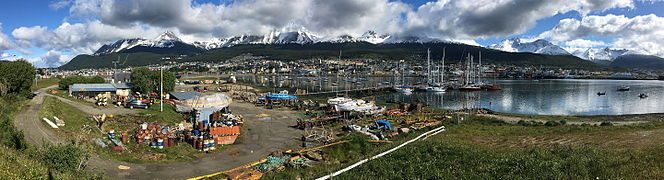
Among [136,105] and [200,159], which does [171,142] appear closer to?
[200,159]

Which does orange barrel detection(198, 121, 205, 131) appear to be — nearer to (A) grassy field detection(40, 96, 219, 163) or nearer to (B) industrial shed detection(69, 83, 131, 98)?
(A) grassy field detection(40, 96, 219, 163)

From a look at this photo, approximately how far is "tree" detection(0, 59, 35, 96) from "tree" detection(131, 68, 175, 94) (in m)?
13.4

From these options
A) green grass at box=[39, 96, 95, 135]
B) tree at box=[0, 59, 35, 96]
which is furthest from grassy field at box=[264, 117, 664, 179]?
tree at box=[0, 59, 35, 96]

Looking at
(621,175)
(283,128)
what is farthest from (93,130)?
(621,175)

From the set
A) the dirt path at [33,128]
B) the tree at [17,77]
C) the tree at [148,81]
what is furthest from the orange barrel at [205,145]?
the tree at [148,81]

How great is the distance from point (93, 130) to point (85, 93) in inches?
1327

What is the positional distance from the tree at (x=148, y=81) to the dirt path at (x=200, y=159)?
18.9 metres

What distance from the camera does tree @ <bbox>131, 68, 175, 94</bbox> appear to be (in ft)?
159

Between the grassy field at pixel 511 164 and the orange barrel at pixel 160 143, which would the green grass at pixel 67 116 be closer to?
the orange barrel at pixel 160 143

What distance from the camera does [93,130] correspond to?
20938mm

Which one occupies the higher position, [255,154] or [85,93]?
[85,93]

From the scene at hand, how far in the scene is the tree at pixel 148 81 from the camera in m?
48.3

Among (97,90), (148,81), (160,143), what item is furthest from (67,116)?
(97,90)

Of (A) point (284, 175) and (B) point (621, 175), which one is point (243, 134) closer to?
(A) point (284, 175)
